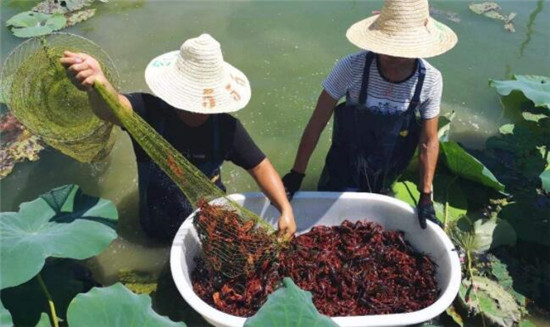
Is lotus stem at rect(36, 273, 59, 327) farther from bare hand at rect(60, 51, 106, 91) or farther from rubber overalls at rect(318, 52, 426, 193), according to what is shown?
rubber overalls at rect(318, 52, 426, 193)

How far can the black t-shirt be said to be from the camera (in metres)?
3.18

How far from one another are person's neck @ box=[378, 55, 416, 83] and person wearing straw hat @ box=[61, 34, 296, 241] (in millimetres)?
961

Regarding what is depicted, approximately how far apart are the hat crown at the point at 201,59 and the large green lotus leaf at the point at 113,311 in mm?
1275

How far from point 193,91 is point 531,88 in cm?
321

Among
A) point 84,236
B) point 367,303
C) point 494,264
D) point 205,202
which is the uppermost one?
point 205,202

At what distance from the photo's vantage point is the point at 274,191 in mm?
3371

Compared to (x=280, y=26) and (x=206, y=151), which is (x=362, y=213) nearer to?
(x=206, y=151)

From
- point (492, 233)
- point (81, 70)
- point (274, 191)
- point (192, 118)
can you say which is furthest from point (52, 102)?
point (492, 233)

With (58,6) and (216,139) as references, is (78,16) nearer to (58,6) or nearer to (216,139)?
(58,6)

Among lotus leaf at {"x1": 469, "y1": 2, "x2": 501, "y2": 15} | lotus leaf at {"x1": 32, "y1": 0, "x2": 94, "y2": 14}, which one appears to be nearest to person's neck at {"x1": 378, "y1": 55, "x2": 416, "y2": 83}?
lotus leaf at {"x1": 469, "y1": 2, "x2": 501, "y2": 15}

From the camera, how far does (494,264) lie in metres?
4.05

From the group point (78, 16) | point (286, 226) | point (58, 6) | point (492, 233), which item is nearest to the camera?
point (286, 226)

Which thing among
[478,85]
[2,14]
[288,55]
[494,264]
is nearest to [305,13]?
[288,55]

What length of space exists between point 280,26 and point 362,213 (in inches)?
176
